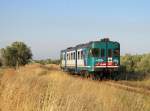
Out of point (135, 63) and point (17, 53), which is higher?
point (17, 53)

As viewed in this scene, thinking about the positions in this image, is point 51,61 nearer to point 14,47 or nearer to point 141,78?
point 14,47

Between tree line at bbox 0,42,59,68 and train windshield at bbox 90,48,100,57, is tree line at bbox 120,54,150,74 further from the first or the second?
tree line at bbox 0,42,59,68

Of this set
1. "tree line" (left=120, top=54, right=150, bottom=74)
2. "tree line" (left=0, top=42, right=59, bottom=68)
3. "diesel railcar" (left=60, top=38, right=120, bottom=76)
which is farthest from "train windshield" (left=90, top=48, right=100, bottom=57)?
"tree line" (left=0, top=42, right=59, bottom=68)

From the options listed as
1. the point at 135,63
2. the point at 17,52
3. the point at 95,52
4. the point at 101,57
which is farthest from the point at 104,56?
the point at 17,52

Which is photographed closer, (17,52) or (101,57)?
(101,57)

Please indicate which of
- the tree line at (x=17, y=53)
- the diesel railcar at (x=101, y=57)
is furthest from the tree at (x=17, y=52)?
the diesel railcar at (x=101, y=57)

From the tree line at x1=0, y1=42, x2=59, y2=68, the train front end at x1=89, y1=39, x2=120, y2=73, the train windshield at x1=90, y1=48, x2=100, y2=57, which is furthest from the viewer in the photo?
the tree line at x1=0, y1=42, x2=59, y2=68

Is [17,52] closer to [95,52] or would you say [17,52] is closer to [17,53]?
[17,53]

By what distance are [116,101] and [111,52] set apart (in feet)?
68.8

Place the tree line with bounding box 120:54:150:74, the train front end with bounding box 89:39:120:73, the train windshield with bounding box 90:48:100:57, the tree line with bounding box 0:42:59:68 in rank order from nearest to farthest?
the train front end with bounding box 89:39:120:73 → the train windshield with bounding box 90:48:100:57 → the tree line with bounding box 120:54:150:74 → the tree line with bounding box 0:42:59:68

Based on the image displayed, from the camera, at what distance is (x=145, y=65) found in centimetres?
4531

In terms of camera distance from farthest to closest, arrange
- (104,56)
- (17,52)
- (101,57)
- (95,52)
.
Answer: (17,52), (104,56), (101,57), (95,52)

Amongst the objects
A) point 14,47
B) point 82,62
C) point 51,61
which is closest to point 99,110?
point 82,62

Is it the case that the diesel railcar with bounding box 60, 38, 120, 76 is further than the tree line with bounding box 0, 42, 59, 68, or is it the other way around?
the tree line with bounding box 0, 42, 59, 68
